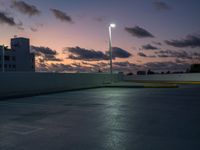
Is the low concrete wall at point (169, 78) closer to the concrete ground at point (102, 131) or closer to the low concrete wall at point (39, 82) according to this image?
the low concrete wall at point (39, 82)

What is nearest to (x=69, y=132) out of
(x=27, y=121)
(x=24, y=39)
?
(x=27, y=121)

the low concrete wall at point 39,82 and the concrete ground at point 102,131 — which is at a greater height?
the low concrete wall at point 39,82

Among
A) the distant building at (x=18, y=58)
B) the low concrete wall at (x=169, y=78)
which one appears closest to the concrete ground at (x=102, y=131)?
the low concrete wall at (x=169, y=78)

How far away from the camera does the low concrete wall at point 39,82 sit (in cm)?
1997

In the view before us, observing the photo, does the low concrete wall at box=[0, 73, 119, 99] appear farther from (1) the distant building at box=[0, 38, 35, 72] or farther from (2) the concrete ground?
(1) the distant building at box=[0, 38, 35, 72]

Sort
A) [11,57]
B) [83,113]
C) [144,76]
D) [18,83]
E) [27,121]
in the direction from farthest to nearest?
[11,57] → [144,76] → [18,83] → [83,113] → [27,121]

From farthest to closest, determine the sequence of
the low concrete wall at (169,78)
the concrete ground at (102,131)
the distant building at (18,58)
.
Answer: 1. the distant building at (18,58)
2. the low concrete wall at (169,78)
3. the concrete ground at (102,131)

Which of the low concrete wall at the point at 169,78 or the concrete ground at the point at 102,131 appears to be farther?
the low concrete wall at the point at 169,78

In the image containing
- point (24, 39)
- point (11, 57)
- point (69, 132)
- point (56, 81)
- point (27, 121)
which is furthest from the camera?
point (11, 57)

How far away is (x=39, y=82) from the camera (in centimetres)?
2366

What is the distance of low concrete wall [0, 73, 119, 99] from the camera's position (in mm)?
19969

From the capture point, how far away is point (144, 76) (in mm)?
50750

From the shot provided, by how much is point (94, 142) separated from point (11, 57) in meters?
103

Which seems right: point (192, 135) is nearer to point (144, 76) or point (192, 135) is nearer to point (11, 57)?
point (144, 76)
